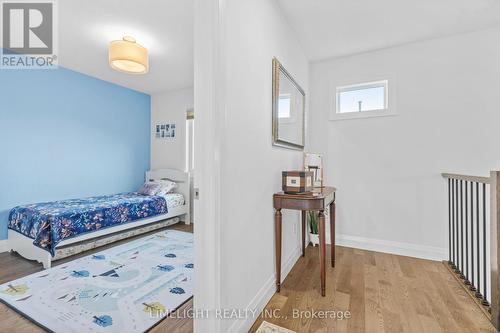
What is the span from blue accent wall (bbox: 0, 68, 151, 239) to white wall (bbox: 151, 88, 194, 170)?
0.19 m

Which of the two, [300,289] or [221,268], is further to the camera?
[300,289]

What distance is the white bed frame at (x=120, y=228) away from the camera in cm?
247

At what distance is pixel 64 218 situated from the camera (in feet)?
8.27

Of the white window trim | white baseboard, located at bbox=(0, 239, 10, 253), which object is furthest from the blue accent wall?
the white window trim

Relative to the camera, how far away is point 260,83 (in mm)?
1757

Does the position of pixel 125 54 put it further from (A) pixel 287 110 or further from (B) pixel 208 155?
(B) pixel 208 155

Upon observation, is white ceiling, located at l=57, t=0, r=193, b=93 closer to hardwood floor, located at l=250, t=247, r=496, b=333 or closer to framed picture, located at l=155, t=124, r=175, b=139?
framed picture, located at l=155, t=124, r=175, b=139

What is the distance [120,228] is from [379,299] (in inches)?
120

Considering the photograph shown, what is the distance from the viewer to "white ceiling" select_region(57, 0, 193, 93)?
2.18 metres


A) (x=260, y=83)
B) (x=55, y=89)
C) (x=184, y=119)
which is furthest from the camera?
(x=184, y=119)

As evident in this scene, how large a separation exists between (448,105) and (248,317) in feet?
9.44

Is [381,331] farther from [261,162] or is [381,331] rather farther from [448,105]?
[448,105]

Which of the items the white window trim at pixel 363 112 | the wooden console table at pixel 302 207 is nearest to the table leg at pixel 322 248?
the wooden console table at pixel 302 207

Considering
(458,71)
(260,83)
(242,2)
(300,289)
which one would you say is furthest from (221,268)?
(458,71)
